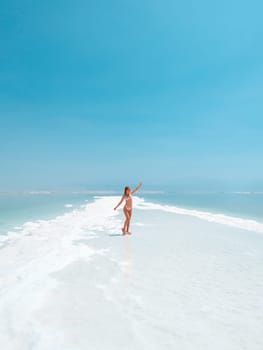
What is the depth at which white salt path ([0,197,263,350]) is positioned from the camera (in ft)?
11.2

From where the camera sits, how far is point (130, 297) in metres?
4.69

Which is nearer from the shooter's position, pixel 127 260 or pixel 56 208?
pixel 127 260

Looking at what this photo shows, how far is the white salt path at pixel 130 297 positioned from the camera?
11.2 ft

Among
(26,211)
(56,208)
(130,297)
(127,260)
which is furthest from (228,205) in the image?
(130,297)

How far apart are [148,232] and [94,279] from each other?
6847 mm

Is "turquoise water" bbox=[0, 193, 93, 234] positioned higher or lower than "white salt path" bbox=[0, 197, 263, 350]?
lower

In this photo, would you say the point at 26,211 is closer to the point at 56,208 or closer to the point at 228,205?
the point at 56,208

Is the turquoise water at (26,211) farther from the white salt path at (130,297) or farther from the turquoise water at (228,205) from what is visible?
the turquoise water at (228,205)

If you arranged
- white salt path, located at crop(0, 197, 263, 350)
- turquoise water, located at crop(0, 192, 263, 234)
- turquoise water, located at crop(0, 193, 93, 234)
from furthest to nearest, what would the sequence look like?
turquoise water, located at crop(0, 192, 263, 234) → turquoise water, located at crop(0, 193, 93, 234) → white salt path, located at crop(0, 197, 263, 350)

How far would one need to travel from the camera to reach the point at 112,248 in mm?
8672

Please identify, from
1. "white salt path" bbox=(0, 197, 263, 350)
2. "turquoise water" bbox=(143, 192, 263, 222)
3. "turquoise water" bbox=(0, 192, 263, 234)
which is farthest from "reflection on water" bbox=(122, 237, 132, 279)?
"turquoise water" bbox=(143, 192, 263, 222)

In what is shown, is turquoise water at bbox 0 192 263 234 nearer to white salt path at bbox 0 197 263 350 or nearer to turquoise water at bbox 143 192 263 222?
turquoise water at bbox 143 192 263 222

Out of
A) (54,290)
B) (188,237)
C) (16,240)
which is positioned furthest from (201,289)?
(16,240)

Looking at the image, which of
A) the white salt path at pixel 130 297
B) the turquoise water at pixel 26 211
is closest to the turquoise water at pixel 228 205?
the white salt path at pixel 130 297
